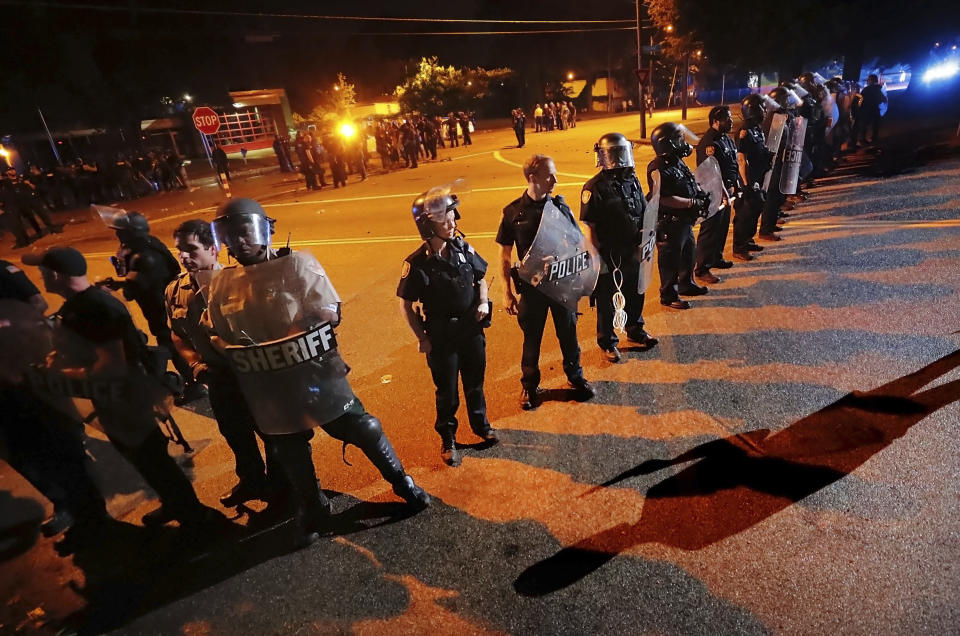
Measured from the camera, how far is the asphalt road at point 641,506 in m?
2.68

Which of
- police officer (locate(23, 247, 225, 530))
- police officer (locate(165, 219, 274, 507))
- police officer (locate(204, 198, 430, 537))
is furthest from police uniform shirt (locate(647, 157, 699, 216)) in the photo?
police officer (locate(23, 247, 225, 530))

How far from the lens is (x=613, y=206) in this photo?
4.50 meters

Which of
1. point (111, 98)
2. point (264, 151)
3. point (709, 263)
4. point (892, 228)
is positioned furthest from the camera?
point (264, 151)

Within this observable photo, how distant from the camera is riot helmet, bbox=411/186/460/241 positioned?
3.31 metres

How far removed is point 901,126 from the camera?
57.8 feet

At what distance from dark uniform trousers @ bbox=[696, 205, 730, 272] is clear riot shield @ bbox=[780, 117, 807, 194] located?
1.95 metres

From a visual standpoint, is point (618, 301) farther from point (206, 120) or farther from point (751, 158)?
point (206, 120)

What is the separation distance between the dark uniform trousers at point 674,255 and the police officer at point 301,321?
13.2 feet

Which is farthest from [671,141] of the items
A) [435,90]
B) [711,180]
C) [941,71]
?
[941,71]

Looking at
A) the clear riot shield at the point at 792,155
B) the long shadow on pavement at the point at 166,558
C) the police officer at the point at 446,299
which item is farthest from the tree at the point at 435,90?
the long shadow on pavement at the point at 166,558

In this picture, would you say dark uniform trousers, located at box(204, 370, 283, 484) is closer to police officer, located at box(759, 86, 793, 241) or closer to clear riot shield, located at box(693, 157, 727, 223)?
clear riot shield, located at box(693, 157, 727, 223)

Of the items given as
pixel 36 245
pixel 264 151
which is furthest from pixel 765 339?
pixel 264 151

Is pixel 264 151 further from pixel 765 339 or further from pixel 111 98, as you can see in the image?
pixel 765 339

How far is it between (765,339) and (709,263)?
2.03 meters
